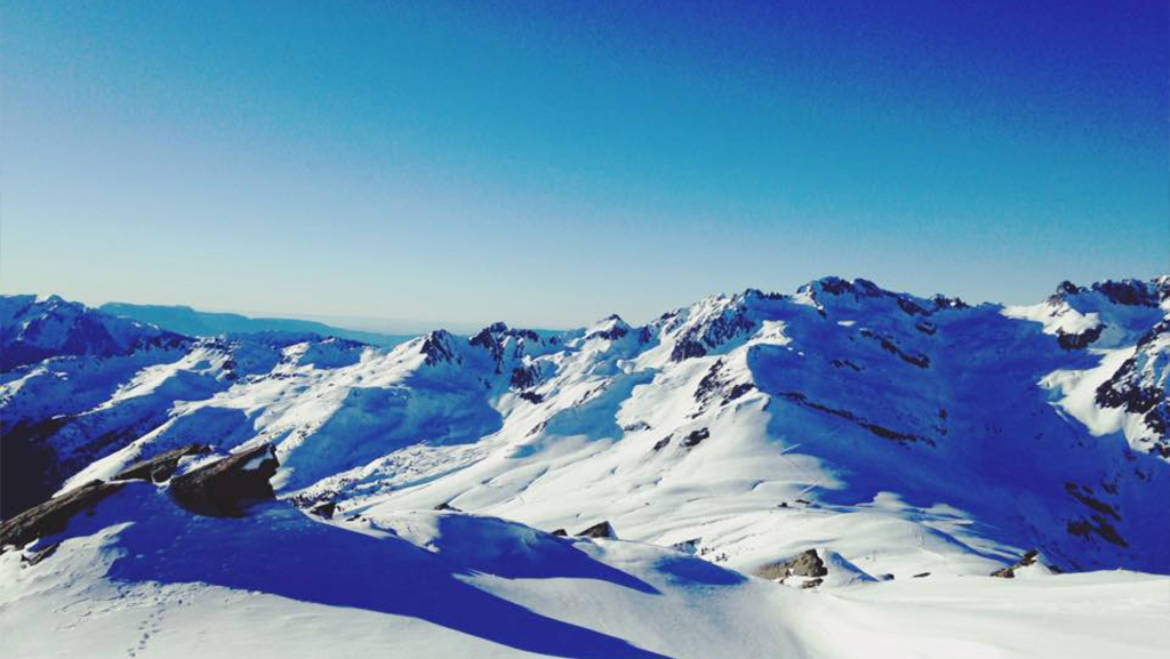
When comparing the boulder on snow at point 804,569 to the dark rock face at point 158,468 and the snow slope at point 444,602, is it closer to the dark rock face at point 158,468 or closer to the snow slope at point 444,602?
the snow slope at point 444,602

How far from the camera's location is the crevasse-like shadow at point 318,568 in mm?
22672

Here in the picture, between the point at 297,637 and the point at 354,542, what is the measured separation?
861cm

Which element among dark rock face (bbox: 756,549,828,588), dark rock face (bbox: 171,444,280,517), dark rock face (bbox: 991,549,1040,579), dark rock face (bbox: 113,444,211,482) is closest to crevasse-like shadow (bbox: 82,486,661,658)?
dark rock face (bbox: 171,444,280,517)

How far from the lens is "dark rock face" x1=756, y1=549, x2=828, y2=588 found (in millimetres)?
45094

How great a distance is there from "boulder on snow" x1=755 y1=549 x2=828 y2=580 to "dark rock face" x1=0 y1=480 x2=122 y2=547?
1612 inches

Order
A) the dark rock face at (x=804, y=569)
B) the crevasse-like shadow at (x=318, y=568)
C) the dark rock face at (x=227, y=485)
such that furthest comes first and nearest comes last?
1. the dark rock face at (x=804, y=569)
2. the dark rock face at (x=227, y=485)
3. the crevasse-like shadow at (x=318, y=568)

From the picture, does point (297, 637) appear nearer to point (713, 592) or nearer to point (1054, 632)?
point (713, 592)

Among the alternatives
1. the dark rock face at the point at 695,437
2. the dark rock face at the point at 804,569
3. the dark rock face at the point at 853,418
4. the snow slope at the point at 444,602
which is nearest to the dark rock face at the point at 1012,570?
the snow slope at the point at 444,602

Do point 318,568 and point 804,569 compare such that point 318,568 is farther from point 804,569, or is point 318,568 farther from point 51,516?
point 804,569

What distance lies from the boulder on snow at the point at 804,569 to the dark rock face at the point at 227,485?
35.0m

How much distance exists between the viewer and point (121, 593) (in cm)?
2239

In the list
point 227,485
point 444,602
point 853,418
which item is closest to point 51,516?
point 227,485

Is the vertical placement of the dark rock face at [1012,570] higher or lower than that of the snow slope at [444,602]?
lower

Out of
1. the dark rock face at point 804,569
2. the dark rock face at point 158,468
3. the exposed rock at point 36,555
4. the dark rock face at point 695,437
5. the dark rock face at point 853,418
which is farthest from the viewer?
the dark rock face at point 853,418
